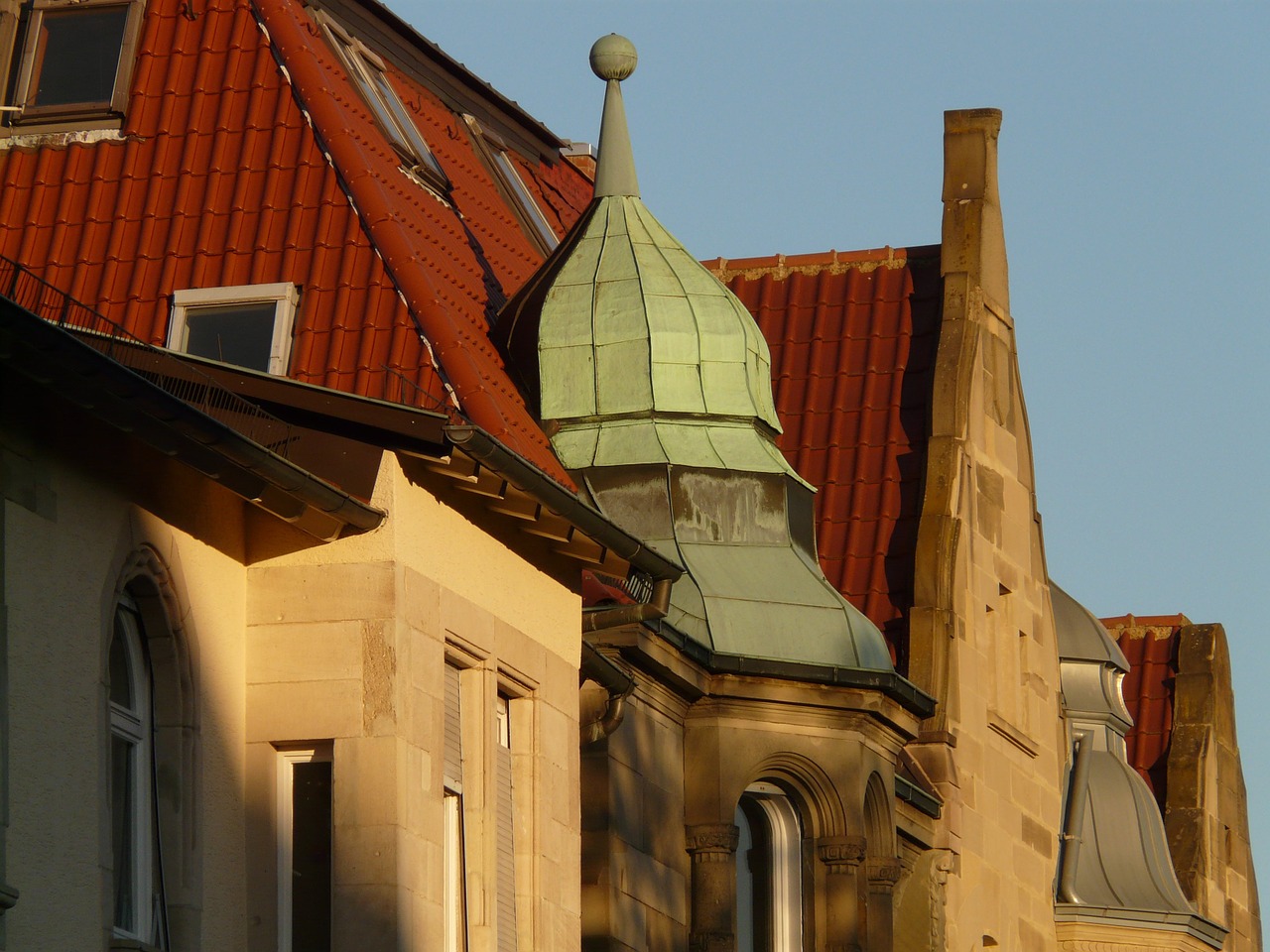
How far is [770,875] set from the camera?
23750 millimetres

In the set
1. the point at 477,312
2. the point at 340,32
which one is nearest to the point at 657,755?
the point at 477,312

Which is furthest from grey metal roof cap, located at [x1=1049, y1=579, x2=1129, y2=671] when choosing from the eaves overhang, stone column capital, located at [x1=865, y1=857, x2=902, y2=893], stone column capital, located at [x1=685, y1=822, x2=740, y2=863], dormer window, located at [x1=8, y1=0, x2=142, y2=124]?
the eaves overhang

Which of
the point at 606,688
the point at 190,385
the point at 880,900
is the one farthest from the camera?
the point at 880,900

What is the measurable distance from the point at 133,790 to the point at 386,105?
1091 cm

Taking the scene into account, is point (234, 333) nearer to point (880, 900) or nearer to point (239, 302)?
point (239, 302)

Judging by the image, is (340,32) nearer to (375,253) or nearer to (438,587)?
(375,253)

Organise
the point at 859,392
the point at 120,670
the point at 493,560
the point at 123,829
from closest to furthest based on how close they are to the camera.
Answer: the point at 123,829, the point at 120,670, the point at 493,560, the point at 859,392

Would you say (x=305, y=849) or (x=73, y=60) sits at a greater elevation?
(x=73, y=60)

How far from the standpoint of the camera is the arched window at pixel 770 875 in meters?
23.7

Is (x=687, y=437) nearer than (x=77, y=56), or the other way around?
(x=687, y=437)

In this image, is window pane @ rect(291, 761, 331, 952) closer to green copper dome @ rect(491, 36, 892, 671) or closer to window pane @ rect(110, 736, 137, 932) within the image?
window pane @ rect(110, 736, 137, 932)

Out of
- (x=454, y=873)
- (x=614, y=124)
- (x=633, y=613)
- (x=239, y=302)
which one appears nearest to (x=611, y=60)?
(x=614, y=124)

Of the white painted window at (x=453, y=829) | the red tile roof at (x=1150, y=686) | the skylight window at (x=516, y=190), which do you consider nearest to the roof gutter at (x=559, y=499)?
the white painted window at (x=453, y=829)

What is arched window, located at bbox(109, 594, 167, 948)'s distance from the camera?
50.0 feet
